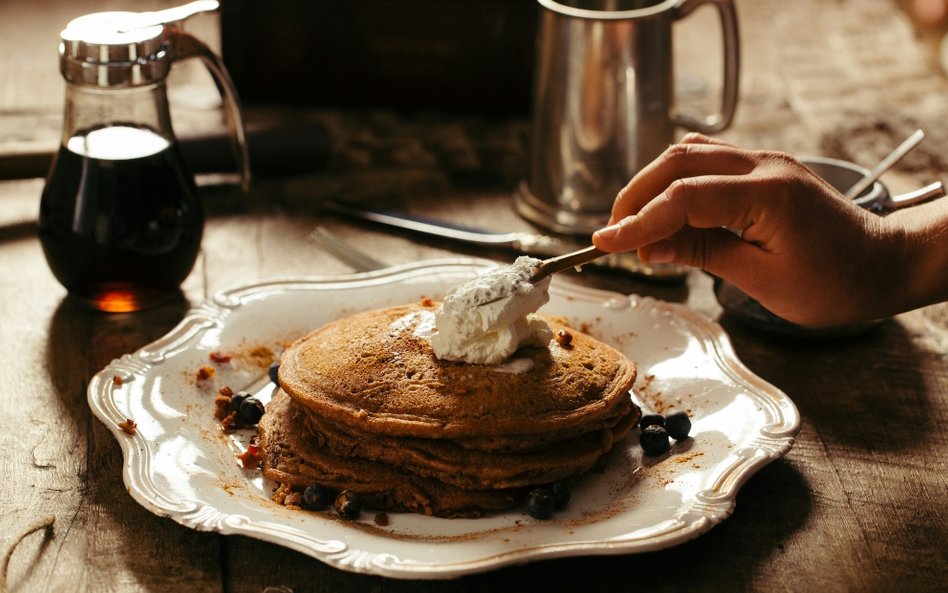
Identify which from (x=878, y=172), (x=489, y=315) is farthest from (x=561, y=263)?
(x=878, y=172)

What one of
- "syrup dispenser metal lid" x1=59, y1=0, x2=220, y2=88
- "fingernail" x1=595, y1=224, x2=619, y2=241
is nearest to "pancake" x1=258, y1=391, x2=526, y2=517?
"fingernail" x1=595, y1=224, x2=619, y2=241

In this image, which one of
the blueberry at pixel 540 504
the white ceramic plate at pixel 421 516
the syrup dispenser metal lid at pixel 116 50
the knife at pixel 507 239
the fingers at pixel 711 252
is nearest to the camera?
the white ceramic plate at pixel 421 516

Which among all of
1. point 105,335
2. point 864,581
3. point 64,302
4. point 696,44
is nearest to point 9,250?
point 64,302

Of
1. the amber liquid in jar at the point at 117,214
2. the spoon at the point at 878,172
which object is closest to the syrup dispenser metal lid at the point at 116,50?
the amber liquid in jar at the point at 117,214

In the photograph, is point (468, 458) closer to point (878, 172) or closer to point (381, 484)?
point (381, 484)

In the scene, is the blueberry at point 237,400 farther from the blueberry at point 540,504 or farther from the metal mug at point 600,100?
the metal mug at point 600,100

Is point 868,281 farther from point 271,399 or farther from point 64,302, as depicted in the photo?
point 64,302
